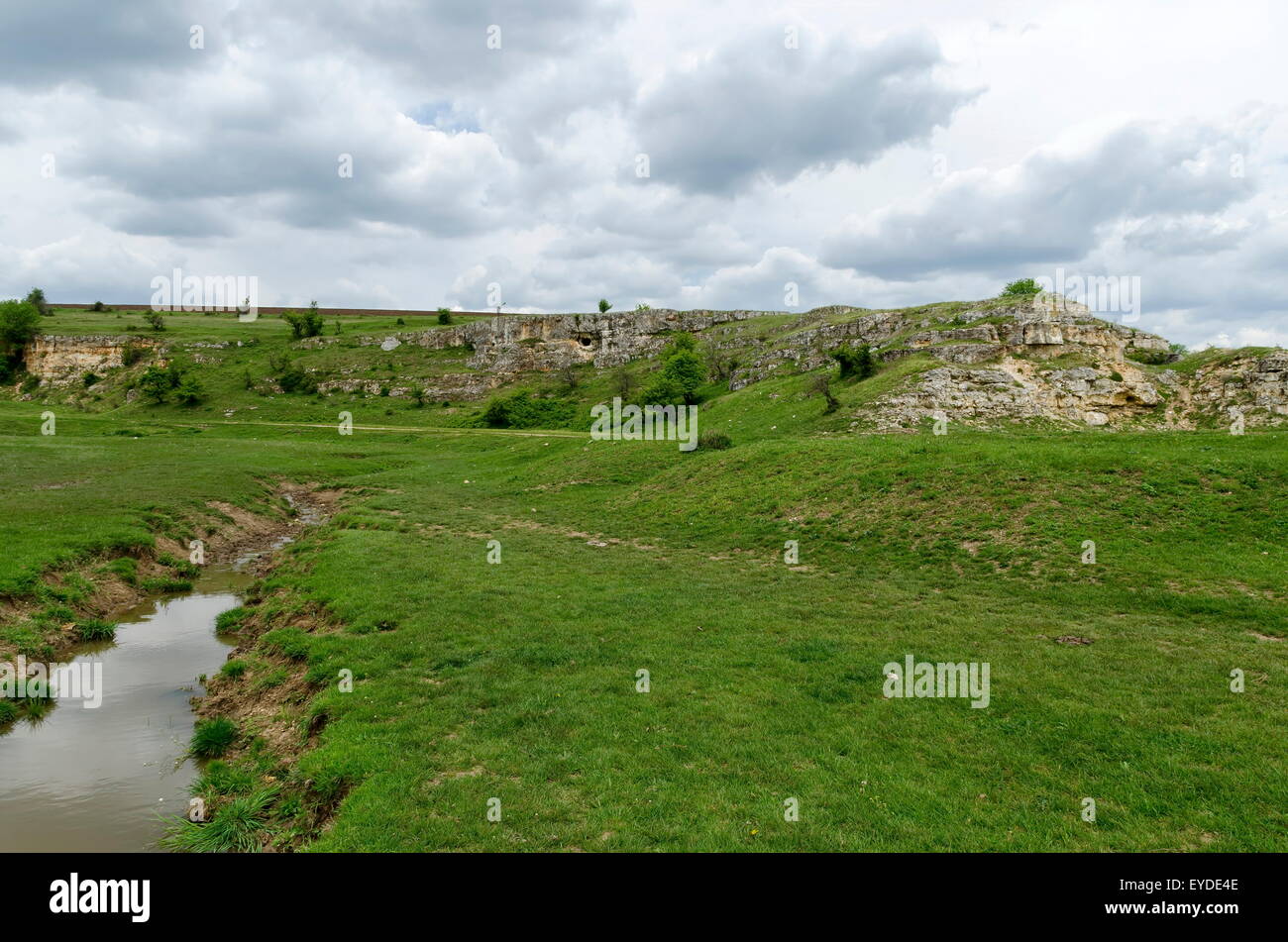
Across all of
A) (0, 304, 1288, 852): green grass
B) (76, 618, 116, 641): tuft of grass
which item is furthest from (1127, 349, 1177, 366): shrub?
(76, 618, 116, 641): tuft of grass

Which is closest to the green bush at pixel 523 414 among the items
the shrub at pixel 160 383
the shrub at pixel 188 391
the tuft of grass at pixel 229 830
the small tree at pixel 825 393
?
the small tree at pixel 825 393

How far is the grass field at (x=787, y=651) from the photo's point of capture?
27.9 ft

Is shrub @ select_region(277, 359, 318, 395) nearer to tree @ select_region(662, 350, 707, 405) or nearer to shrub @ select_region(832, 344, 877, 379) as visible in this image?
tree @ select_region(662, 350, 707, 405)

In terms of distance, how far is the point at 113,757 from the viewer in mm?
11586

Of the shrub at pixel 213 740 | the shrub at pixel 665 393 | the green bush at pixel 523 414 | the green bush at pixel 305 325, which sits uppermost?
the green bush at pixel 305 325

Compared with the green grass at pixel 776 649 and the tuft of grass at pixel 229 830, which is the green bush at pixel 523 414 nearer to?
the green grass at pixel 776 649

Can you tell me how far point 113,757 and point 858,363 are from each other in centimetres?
4990

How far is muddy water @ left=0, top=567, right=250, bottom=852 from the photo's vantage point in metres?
9.45

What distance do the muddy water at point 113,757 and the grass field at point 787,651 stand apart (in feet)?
3.37

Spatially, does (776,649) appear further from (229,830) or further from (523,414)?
(523,414)
